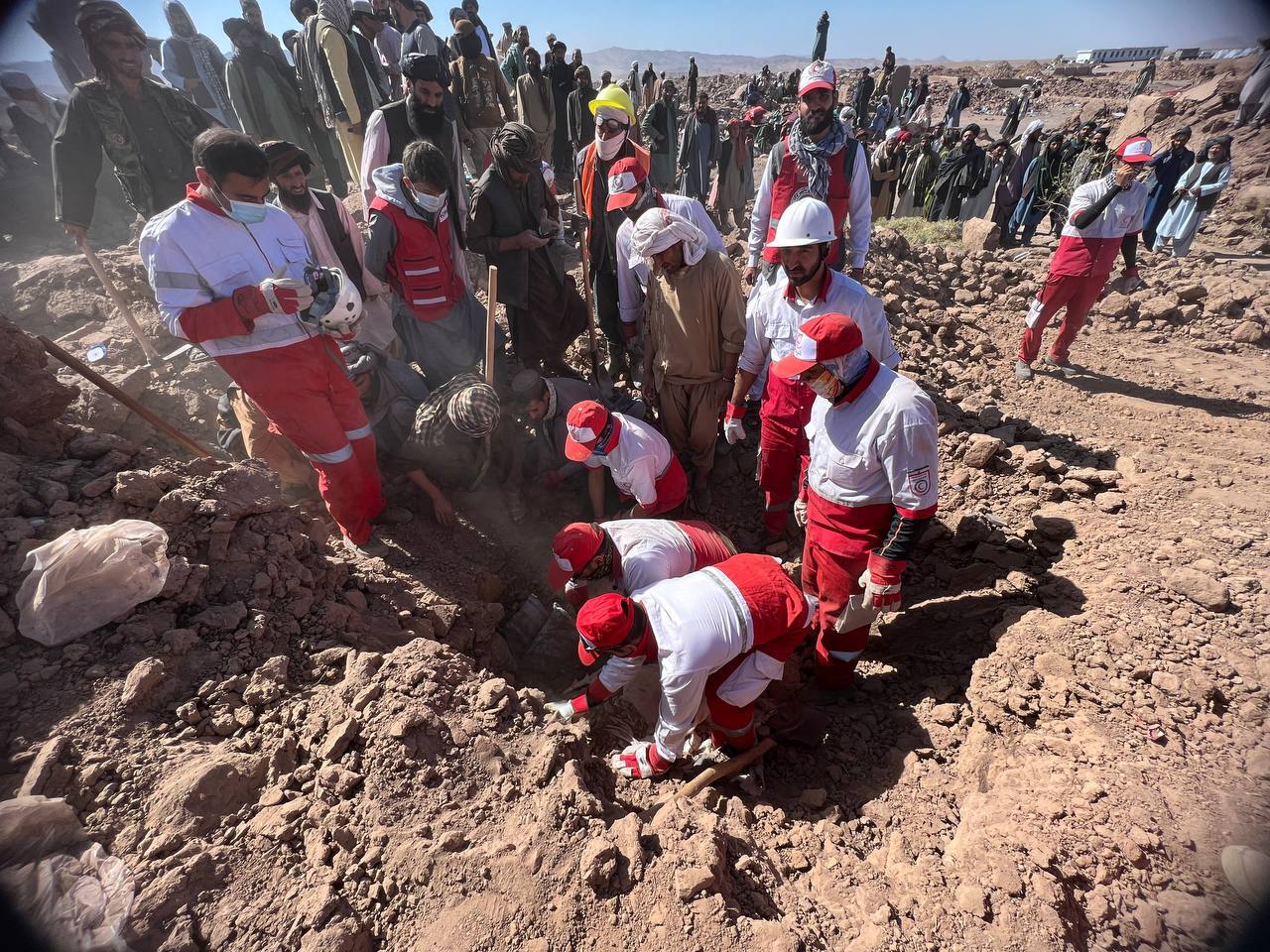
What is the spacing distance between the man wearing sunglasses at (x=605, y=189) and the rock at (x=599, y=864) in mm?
3249

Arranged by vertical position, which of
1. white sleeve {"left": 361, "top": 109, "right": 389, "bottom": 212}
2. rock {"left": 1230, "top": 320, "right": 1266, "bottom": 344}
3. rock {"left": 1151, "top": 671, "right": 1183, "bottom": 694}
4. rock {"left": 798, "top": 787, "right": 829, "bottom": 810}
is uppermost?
white sleeve {"left": 361, "top": 109, "right": 389, "bottom": 212}

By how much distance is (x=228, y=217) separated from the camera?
8.27ft

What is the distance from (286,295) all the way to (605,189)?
267cm

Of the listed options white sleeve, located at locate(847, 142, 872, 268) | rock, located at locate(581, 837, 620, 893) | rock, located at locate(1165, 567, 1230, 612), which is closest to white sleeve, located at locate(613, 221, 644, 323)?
white sleeve, located at locate(847, 142, 872, 268)

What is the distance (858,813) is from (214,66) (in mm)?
9609

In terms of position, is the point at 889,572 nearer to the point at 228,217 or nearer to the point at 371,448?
the point at 371,448

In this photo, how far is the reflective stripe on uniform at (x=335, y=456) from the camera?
3004 mm

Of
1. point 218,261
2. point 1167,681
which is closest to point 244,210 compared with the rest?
point 218,261

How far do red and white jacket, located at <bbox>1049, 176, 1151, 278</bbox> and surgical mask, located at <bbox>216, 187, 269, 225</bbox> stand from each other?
5899 millimetres

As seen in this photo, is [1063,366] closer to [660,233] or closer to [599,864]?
[660,233]

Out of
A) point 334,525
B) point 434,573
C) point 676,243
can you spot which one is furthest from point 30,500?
point 676,243

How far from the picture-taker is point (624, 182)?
3627 millimetres

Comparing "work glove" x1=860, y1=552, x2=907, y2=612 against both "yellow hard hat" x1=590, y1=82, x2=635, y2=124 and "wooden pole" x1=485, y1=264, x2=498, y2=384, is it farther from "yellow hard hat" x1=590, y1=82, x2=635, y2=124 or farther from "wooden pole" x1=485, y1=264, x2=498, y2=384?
"yellow hard hat" x1=590, y1=82, x2=635, y2=124

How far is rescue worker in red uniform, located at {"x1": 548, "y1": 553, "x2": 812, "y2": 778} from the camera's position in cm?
218
